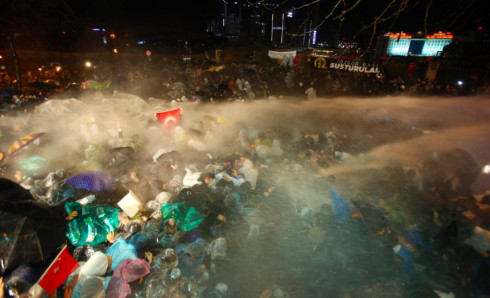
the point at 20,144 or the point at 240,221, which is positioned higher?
the point at 20,144

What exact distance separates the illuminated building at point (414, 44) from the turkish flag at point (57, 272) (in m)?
21.5

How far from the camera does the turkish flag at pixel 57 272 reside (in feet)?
7.60

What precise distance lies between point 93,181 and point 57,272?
1505 millimetres

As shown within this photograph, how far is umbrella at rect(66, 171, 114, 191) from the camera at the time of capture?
143 inches

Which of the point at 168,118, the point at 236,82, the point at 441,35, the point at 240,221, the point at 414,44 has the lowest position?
the point at 240,221

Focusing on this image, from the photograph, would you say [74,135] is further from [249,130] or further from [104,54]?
[104,54]

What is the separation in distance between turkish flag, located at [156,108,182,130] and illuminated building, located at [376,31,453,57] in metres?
18.4

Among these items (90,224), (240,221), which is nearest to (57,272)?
(90,224)

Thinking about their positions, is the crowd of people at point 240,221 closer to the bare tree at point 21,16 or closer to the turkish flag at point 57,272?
the turkish flag at point 57,272

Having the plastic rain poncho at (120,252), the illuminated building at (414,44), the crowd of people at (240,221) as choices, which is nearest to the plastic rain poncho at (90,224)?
the crowd of people at (240,221)

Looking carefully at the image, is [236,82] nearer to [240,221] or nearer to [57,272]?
[240,221]

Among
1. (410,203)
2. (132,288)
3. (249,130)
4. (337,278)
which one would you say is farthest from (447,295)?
(249,130)

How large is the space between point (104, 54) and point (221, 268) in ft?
57.8

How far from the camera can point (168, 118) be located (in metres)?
5.64
